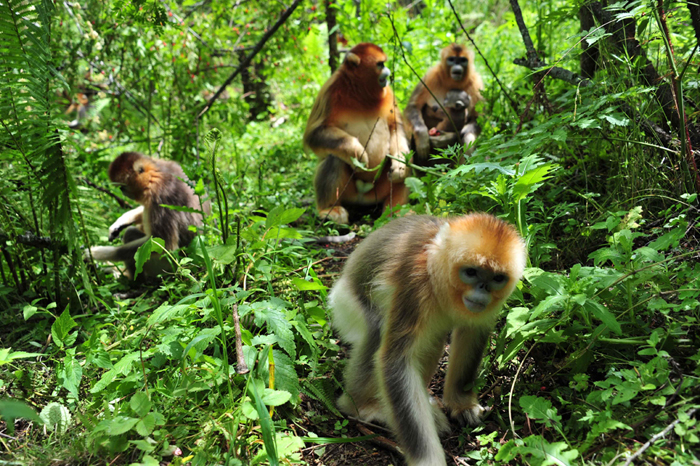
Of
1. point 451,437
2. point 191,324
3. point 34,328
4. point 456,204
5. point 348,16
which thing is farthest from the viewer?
point 348,16

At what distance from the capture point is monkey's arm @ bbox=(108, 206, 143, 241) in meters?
4.83

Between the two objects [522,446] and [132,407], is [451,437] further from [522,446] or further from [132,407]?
[132,407]

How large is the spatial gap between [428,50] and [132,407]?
6036mm

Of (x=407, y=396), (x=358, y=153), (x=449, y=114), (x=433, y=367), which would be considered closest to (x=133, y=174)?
(x=358, y=153)

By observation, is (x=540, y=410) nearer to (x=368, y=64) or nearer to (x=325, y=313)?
(x=325, y=313)

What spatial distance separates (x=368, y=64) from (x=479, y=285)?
3920 millimetres

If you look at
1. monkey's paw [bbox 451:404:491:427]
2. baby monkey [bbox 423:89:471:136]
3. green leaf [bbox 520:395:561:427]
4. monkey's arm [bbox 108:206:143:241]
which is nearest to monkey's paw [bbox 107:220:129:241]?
monkey's arm [bbox 108:206:143:241]

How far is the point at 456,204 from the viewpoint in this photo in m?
3.59

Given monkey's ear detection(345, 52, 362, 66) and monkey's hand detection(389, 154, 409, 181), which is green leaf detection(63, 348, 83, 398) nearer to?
monkey's hand detection(389, 154, 409, 181)

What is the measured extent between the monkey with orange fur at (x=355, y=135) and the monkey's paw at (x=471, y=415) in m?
2.94

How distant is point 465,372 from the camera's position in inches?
111

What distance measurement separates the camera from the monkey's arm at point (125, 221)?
190 inches

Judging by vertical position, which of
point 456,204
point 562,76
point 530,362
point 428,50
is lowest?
point 530,362

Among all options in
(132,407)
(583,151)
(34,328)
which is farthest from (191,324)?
(583,151)
